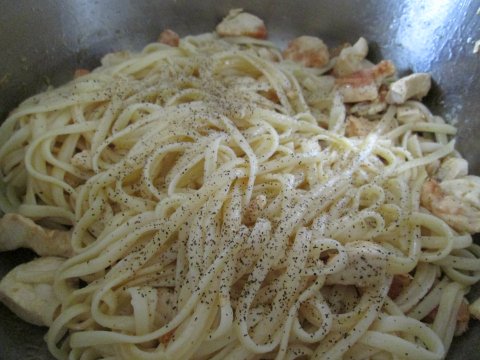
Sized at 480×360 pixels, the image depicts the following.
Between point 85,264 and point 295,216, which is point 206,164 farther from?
point 85,264

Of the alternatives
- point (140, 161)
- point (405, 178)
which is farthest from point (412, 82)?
point (140, 161)

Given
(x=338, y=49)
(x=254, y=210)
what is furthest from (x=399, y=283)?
(x=338, y=49)

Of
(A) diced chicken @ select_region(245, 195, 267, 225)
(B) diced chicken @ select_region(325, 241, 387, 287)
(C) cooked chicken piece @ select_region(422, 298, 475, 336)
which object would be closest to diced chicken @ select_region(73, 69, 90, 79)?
(A) diced chicken @ select_region(245, 195, 267, 225)

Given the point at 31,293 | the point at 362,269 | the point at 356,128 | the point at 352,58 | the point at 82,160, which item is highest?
the point at 352,58

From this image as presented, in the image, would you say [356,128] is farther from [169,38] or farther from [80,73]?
[80,73]

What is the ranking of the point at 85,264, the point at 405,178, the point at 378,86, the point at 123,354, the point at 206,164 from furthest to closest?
the point at 378,86
the point at 405,178
the point at 206,164
the point at 85,264
the point at 123,354

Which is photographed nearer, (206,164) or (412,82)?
(206,164)
